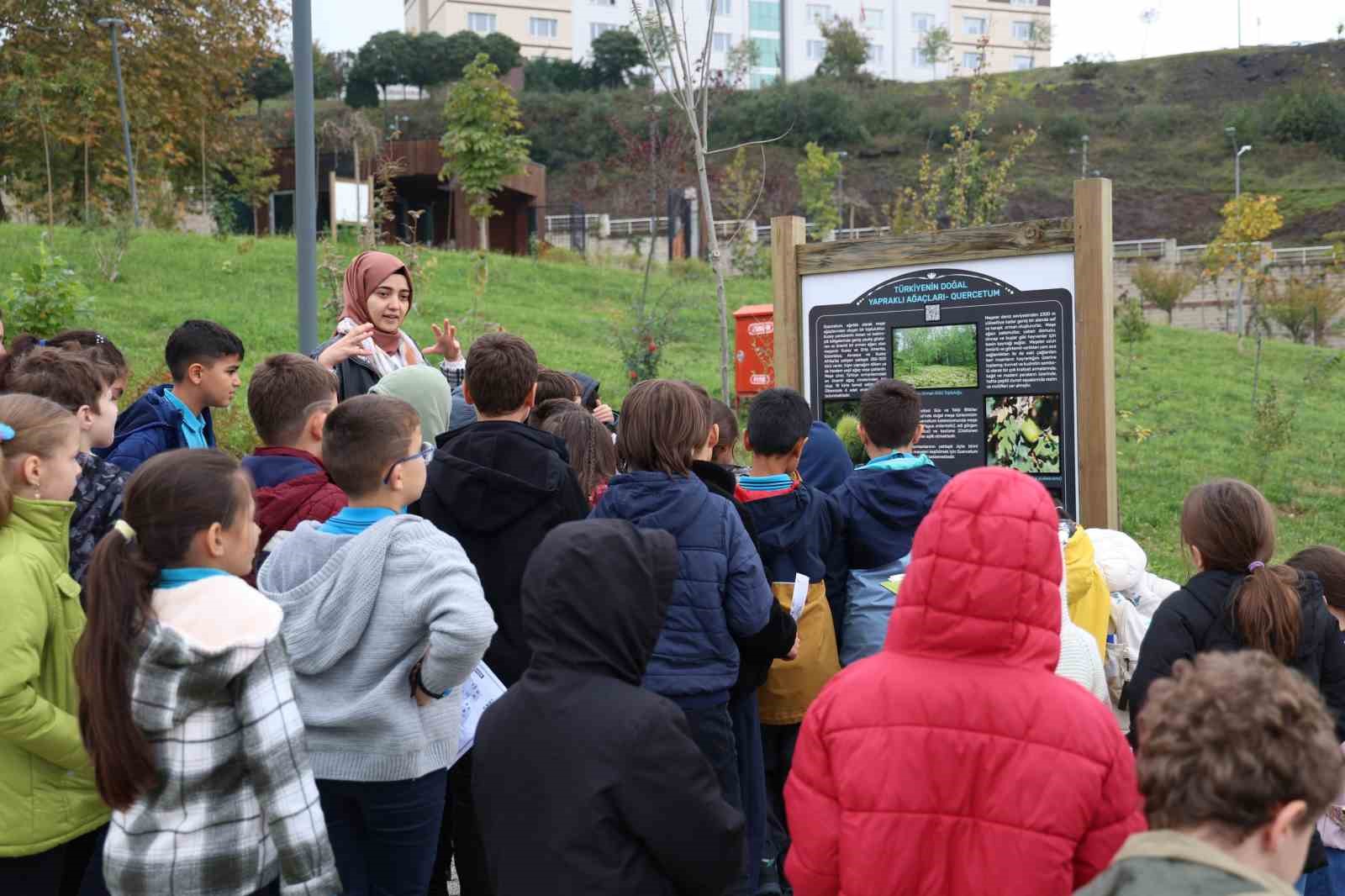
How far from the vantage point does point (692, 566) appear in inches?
144

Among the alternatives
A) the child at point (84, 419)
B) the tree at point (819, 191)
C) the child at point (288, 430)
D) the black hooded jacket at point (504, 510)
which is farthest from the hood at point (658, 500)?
the tree at point (819, 191)

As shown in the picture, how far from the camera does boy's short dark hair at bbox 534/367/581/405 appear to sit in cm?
532

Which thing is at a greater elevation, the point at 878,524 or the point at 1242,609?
the point at 878,524

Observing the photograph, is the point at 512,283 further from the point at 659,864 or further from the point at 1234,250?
the point at 659,864

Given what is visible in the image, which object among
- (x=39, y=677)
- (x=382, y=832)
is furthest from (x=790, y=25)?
(x=39, y=677)

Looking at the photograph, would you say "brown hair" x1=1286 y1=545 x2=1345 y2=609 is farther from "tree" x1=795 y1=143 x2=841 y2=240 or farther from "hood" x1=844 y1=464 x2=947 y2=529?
"tree" x1=795 y1=143 x2=841 y2=240

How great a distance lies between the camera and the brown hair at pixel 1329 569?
12.2 ft

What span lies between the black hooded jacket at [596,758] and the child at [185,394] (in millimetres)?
2554

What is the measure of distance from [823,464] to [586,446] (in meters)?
1.33

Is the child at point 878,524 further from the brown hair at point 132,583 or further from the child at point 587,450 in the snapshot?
the brown hair at point 132,583

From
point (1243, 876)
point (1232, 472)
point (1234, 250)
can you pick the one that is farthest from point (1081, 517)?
point (1234, 250)

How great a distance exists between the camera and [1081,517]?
591 centimetres

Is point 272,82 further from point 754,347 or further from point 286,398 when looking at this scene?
point 286,398

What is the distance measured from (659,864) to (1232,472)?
13.6 metres
